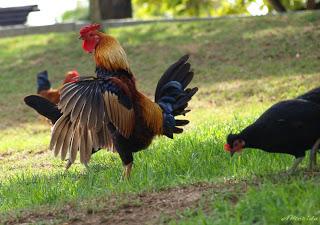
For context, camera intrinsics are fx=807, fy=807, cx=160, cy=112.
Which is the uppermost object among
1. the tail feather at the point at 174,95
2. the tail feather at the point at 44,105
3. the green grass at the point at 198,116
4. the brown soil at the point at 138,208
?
the tail feather at the point at 174,95

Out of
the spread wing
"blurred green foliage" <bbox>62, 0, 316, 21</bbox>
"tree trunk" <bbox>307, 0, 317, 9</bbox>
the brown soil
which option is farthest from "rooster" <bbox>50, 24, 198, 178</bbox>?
"blurred green foliage" <bbox>62, 0, 316, 21</bbox>

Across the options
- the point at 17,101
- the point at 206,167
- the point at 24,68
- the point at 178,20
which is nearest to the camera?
the point at 206,167

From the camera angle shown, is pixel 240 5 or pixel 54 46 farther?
pixel 240 5

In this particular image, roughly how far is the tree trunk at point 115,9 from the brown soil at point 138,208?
59.4ft

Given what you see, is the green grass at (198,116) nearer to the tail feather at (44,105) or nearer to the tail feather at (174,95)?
the tail feather at (174,95)

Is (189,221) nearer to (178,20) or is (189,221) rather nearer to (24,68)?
(24,68)

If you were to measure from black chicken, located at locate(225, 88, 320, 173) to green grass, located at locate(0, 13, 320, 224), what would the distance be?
270 mm

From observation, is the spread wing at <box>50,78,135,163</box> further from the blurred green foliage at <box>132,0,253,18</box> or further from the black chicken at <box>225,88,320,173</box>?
the blurred green foliage at <box>132,0,253,18</box>

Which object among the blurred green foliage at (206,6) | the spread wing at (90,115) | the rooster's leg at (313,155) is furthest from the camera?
the blurred green foliage at (206,6)

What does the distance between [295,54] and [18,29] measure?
30.3 ft

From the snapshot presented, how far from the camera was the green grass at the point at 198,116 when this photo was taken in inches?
266

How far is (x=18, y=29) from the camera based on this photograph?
960 inches

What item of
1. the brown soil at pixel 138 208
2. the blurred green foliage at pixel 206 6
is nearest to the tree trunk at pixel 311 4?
the blurred green foliage at pixel 206 6

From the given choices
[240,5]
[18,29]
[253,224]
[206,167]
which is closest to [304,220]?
[253,224]
